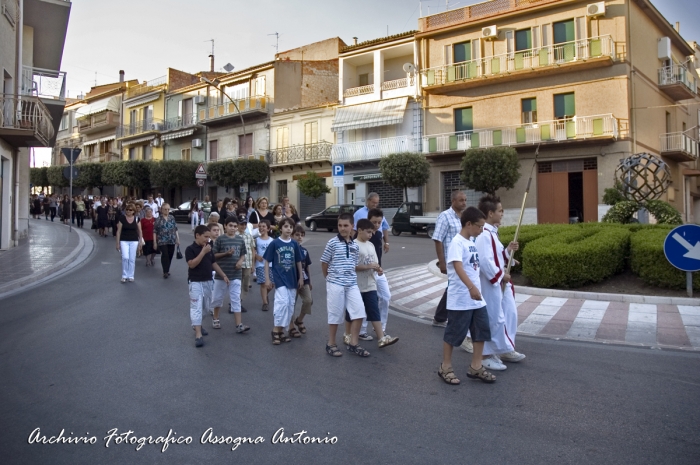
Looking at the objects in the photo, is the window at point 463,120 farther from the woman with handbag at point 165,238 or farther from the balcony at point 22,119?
the woman with handbag at point 165,238

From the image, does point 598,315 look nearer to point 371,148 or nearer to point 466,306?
point 466,306

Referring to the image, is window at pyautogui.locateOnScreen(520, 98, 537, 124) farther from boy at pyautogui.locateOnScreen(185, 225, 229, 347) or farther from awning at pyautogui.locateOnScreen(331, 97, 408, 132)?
boy at pyautogui.locateOnScreen(185, 225, 229, 347)

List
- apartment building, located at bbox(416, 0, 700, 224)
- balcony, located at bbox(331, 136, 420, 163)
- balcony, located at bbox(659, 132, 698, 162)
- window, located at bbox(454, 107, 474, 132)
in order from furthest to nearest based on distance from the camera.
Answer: balcony, located at bbox(331, 136, 420, 163)
window, located at bbox(454, 107, 474, 132)
balcony, located at bbox(659, 132, 698, 162)
apartment building, located at bbox(416, 0, 700, 224)

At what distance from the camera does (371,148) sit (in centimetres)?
3434

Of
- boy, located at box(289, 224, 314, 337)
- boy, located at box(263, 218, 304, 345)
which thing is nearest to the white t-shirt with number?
boy, located at box(263, 218, 304, 345)

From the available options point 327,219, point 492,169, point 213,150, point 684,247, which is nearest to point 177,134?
point 213,150

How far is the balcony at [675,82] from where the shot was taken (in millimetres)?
29875

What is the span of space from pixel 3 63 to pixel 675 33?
3291 centimetres

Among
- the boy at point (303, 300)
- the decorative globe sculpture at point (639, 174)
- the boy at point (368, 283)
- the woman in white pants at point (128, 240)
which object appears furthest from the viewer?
the decorative globe sculpture at point (639, 174)

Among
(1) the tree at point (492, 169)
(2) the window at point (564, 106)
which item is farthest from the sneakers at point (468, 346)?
(2) the window at point (564, 106)

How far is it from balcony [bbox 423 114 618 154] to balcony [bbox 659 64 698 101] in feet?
21.3

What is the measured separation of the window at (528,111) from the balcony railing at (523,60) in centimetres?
167

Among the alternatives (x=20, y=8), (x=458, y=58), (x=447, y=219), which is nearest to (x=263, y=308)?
(x=447, y=219)

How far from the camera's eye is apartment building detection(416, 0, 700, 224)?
26.5m
